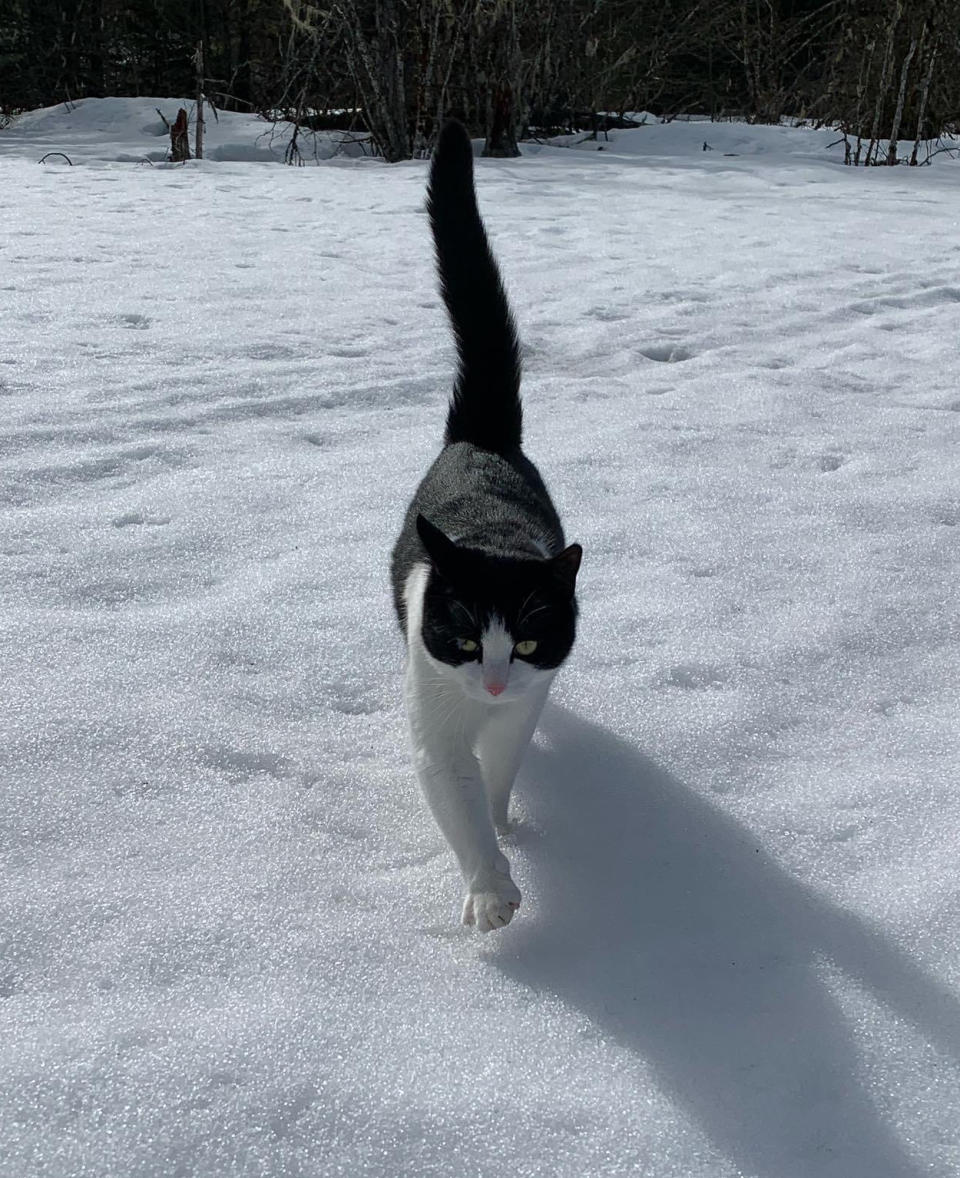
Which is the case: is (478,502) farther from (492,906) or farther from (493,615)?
(492,906)

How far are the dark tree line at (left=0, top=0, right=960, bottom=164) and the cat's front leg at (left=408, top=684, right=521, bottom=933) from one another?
784 centimetres

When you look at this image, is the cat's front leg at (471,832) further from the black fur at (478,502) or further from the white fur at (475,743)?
the black fur at (478,502)

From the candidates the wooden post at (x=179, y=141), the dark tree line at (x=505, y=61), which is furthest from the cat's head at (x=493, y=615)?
the wooden post at (x=179, y=141)

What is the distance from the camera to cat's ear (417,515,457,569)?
5.88ft

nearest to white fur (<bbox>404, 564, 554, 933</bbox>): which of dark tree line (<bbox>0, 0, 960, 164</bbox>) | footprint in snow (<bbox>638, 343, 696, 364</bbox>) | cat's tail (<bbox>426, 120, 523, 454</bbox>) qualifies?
cat's tail (<bbox>426, 120, 523, 454</bbox>)

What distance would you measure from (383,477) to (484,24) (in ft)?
22.2

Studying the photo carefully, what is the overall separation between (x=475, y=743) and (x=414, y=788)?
17 cm

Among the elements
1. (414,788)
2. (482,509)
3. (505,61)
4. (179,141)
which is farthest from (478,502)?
(505,61)

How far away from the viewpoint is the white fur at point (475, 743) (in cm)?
162

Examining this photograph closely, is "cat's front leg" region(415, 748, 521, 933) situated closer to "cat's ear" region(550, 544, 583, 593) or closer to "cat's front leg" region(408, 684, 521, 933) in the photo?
"cat's front leg" region(408, 684, 521, 933)

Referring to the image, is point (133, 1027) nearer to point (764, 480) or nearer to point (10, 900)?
point (10, 900)

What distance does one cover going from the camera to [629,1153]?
4.15ft

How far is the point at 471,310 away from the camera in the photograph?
2.54 m

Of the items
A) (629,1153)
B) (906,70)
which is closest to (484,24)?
(906,70)
